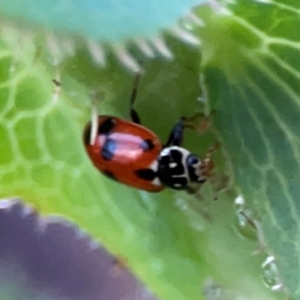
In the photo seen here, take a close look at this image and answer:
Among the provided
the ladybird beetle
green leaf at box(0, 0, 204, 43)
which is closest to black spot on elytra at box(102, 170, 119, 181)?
the ladybird beetle

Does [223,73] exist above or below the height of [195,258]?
above

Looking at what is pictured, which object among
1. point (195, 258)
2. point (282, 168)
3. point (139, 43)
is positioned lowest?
point (195, 258)

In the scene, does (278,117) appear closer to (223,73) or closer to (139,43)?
(223,73)

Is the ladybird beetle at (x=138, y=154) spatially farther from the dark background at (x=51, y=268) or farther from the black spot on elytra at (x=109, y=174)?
the dark background at (x=51, y=268)

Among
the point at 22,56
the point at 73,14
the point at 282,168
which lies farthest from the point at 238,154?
the point at 73,14

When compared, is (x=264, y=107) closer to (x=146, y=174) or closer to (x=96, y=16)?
(x=146, y=174)

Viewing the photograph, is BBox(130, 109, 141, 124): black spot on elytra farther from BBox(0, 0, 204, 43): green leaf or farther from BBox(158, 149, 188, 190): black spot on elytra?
BBox(0, 0, 204, 43): green leaf

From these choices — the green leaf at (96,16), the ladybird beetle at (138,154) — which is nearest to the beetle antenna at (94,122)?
the ladybird beetle at (138,154)

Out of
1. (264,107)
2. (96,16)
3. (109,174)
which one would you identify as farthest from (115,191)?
(96,16)
